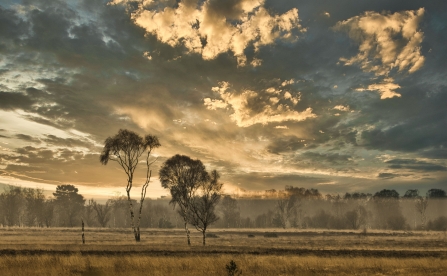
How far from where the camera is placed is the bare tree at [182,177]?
183 ft

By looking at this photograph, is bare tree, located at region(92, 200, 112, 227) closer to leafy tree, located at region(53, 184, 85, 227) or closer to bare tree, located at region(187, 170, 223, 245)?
leafy tree, located at region(53, 184, 85, 227)

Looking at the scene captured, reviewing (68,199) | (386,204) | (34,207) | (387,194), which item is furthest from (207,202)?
(387,194)

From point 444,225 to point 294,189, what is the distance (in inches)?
2756

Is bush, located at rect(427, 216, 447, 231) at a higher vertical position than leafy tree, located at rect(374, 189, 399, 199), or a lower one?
lower

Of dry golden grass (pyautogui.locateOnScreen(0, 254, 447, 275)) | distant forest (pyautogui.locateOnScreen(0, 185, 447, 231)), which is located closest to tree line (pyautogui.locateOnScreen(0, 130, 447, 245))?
distant forest (pyautogui.locateOnScreen(0, 185, 447, 231))

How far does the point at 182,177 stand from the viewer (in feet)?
184

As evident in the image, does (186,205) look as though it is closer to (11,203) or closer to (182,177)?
(182,177)

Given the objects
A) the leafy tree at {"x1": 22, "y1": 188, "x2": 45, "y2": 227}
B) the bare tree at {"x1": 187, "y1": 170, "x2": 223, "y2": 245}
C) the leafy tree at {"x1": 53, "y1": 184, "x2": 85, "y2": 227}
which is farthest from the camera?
the leafy tree at {"x1": 53, "y1": 184, "x2": 85, "y2": 227}

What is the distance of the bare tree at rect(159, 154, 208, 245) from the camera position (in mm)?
55844

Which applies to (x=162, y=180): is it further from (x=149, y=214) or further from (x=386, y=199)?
(x=386, y=199)

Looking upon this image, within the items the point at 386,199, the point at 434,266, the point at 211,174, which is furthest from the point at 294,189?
the point at 434,266

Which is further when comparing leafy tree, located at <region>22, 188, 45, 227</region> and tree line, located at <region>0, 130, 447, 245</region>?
leafy tree, located at <region>22, 188, 45, 227</region>

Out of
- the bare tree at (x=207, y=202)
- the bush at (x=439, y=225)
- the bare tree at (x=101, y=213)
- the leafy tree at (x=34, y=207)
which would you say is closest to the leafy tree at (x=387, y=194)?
the bush at (x=439, y=225)

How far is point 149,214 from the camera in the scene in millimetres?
139250
